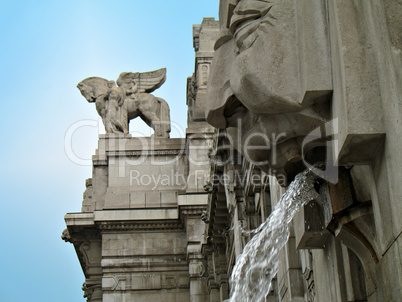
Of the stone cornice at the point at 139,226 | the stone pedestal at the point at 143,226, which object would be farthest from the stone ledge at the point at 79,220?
the stone cornice at the point at 139,226

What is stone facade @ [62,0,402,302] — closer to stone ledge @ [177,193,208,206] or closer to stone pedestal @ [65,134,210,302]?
stone ledge @ [177,193,208,206]

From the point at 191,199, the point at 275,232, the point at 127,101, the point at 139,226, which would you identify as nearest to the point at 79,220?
the point at 139,226

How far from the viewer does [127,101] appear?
1366 inches

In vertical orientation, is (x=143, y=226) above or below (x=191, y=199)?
below

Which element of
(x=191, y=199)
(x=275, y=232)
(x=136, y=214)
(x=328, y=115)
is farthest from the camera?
(x=136, y=214)

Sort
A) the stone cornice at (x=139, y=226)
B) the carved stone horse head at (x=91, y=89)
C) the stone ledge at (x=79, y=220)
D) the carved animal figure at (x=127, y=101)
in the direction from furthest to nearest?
the carved stone horse head at (x=91, y=89) → the carved animal figure at (x=127, y=101) → the stone ledge at (x=79, y=220) → the stone cornice at (x=139, y=226)

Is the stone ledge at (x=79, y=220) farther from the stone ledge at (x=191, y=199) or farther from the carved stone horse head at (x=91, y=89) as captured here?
the carved stone horse head at (x=91, y=89)

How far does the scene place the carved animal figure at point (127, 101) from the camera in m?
33.8

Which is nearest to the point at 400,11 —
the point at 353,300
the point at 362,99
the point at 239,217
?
the point at 362,99

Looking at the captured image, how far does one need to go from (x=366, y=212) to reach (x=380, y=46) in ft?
4.49

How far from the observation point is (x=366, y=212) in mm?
5543

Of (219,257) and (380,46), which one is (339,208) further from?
(219,257)

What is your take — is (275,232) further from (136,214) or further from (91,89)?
(91,89)

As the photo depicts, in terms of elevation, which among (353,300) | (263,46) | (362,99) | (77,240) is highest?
(77,240)
